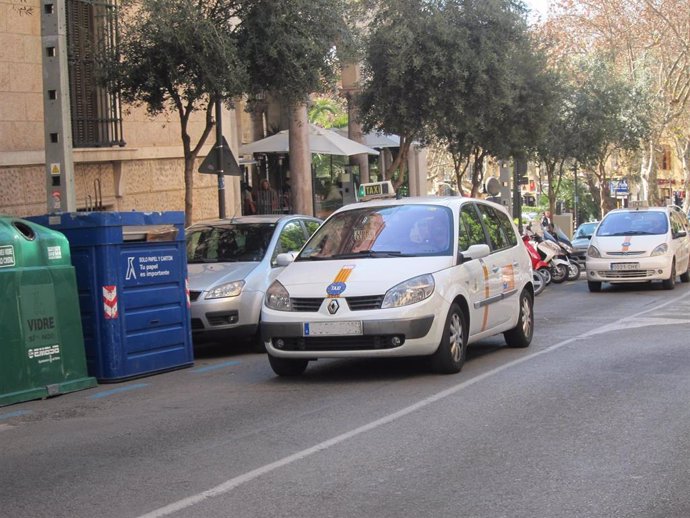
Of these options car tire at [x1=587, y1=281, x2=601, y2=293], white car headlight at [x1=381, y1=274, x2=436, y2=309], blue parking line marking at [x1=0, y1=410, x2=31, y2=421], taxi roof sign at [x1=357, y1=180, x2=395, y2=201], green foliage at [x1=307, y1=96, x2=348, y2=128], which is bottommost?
car tire at [x1=587, y1=281, x2=601, y2=293]

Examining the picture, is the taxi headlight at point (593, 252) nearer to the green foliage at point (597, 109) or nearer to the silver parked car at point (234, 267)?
the silver parked car at point (234, 267)

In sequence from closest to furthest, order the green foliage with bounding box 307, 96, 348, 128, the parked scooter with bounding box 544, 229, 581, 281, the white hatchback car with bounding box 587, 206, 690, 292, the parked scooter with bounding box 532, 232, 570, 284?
1. the white hatchback car with bounding box 587, 206, 690, 292
2. the parked scooter with bounding box 532, 232, 570, 284
3. the parked scooter with bounding box 544, 229, 581, 281
4. the green foliage with bounding box 307, 96, 348, 128

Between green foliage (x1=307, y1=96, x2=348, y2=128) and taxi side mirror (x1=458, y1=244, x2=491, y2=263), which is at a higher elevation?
green foliage (x1=307, y1=96, x2=348, y2=128)

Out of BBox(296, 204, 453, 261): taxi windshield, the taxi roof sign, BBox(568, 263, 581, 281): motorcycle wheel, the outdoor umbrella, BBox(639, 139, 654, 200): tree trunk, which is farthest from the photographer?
BBox(639, 139, 654, 200): tree trunk

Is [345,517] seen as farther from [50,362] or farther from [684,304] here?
[684,304]

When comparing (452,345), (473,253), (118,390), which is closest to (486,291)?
(473,253)

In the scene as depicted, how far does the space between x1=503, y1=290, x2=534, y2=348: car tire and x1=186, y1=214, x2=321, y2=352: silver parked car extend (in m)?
2.97

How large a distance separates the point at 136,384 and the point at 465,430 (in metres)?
4.37

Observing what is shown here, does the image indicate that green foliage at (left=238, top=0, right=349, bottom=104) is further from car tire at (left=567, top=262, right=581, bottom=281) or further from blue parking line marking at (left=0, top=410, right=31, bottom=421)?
car tire at (left=567, top=262, right=581, bottom=281)

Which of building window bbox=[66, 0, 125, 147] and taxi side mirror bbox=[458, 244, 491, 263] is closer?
taxi side mirror bbox=[458, 244, 491, 263]

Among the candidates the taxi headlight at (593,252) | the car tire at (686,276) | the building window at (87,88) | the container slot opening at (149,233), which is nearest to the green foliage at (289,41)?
the building window at (87,88)

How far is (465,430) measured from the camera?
7.62 m

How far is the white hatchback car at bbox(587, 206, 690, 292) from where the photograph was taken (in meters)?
21.1

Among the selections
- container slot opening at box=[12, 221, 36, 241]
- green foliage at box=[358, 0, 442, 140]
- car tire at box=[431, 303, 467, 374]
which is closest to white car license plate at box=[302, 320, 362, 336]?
car tire at box=[431, 303, 467, 374]
